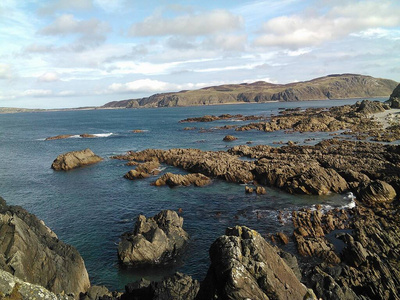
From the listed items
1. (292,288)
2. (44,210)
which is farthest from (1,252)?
(44,210)

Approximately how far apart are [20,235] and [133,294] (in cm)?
972

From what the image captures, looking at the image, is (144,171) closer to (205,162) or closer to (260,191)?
(205,162)

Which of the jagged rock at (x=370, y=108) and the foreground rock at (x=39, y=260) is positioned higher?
the jagged rock at (x=370, y=108)

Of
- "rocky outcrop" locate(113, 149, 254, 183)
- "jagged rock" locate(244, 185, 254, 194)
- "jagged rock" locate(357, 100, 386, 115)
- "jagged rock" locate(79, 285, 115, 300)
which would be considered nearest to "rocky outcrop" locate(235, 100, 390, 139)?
"jagged rock" locate(357, 100, 386, 115)

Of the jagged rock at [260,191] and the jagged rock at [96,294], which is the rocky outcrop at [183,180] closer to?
the jagged rock at [260,191]

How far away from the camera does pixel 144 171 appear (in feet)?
212

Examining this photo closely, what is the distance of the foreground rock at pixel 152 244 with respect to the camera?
29781 millimetres

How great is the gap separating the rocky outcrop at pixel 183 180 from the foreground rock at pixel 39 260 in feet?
99.8

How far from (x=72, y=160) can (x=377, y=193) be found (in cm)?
6701

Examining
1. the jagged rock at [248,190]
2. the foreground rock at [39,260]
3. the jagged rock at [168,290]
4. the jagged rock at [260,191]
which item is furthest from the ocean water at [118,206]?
the jagged rock at [168,290]

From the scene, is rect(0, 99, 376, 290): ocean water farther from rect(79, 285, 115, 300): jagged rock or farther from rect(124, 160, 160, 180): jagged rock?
rect(79, 285, 115, 300): jagged rock

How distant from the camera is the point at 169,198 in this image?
49062 mm

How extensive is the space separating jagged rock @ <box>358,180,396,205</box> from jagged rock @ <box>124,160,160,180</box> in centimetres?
4121

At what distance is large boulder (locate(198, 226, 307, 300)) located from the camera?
13.4 meters
